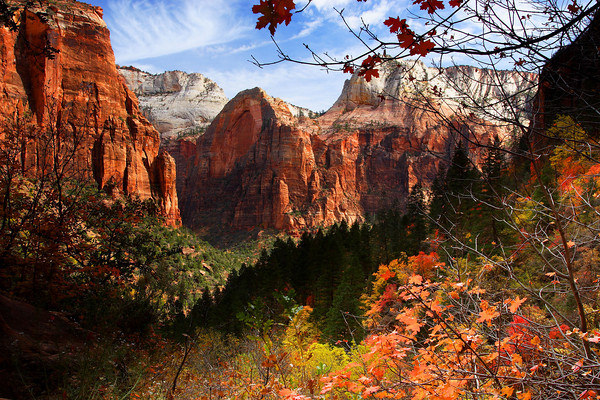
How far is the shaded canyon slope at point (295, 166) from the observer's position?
302ft

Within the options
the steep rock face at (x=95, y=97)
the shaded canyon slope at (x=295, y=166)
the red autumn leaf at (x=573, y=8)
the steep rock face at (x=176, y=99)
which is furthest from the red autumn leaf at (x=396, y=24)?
the steep rock face at (x=176, y=99)

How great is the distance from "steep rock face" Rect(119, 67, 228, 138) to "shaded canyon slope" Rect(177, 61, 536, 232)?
66.7 feet

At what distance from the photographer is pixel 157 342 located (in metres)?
9.79

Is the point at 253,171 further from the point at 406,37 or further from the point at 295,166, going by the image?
the point at 406,37

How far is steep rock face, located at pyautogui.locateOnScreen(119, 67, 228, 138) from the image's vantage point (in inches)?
5448

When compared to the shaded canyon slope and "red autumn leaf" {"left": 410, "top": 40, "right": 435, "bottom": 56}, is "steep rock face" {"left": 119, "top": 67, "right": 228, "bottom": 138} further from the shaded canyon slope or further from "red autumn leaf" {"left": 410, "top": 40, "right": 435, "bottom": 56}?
"red autumn leaf" {"left": 410, "top": 40, "right": 435, "bottom": 56}

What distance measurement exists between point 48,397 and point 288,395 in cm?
247

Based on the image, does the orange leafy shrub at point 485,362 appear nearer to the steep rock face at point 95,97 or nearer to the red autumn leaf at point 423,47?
the red autumn leaf at point 423,47

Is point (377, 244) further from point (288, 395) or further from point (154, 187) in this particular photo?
point (154, 187)

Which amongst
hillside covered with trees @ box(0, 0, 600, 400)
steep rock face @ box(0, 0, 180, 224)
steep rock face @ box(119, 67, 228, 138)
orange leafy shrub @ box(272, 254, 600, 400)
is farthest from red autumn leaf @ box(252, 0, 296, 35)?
steep rock face @ box(119, 67, 228, 138)

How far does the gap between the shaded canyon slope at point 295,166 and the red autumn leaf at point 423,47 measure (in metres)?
82.9

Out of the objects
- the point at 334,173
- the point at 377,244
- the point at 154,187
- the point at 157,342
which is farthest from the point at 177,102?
the point at 157,342

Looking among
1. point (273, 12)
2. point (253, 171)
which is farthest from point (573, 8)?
point (253, 171)

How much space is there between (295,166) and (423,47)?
91673 mm
